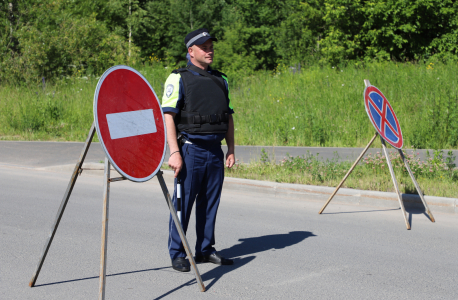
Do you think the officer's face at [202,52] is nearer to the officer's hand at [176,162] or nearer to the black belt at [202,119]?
the black belt at [202,119]

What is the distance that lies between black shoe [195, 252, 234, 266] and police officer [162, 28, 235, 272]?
269mm

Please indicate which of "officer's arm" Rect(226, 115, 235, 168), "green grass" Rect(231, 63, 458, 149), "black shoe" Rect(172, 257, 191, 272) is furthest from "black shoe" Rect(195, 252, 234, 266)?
"green grass" Rect(231, 63, 458, 149)

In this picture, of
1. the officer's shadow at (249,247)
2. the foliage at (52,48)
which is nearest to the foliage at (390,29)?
the foliage at (52,48)

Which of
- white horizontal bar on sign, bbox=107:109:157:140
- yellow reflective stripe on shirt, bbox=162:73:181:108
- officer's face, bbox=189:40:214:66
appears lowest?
white horizontal bar on sign, bbox=107:109:157:140

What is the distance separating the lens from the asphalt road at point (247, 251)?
158 inches

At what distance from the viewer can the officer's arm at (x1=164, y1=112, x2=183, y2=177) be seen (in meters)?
4.05

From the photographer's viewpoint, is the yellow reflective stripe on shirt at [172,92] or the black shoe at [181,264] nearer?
the yellow reflective stripe on shirt at [172,92]

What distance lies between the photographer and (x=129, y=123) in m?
3.45

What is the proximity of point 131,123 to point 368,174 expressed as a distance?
5702 millimetres

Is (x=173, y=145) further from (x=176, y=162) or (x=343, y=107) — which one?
(x=343, y=107)

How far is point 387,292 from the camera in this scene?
3.95 meters

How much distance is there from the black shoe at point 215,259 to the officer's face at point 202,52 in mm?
1757

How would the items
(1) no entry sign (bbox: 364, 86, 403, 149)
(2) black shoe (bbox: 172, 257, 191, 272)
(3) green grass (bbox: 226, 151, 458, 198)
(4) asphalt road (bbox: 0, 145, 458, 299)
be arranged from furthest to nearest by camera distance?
(3) green grass (bbox: 226, 151, 458, 198)
(1) no entry sign (bbox: 364, 86, 403, 149)
(2) black shoe (bbox: 172, 257, 191, 272)
(4) asphalt road (bbox: 0, 145, 458, 299)

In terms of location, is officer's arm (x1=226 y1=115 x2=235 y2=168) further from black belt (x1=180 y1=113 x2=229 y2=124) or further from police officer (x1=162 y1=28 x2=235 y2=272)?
black belt (x1=180 y1=113 x2=229 y2=124)
